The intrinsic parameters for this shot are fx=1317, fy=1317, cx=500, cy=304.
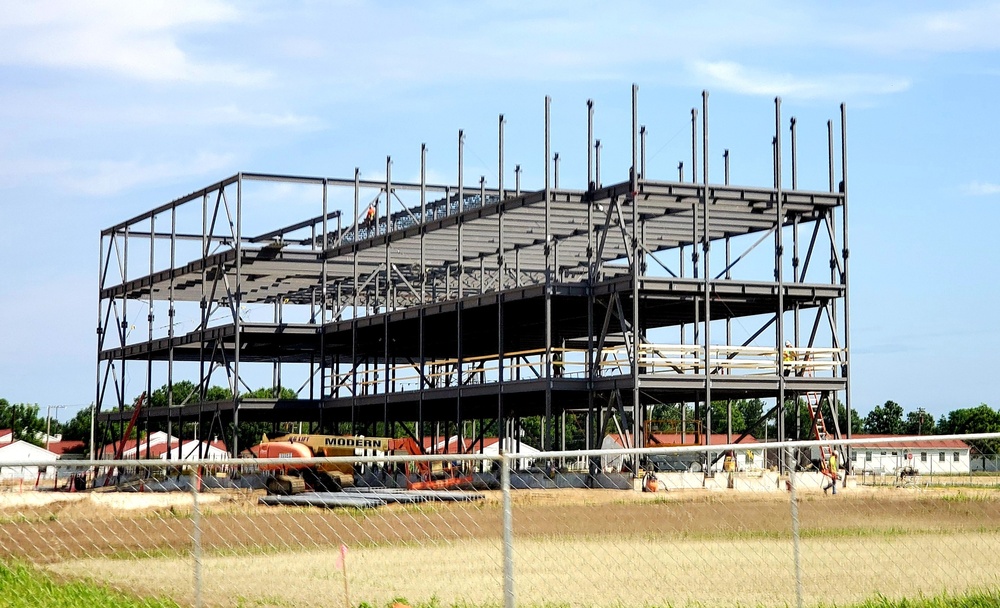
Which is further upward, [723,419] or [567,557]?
[723,419]

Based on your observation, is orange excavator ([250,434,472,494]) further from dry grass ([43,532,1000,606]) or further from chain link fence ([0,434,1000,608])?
dry grass ([43,532,1000,606])

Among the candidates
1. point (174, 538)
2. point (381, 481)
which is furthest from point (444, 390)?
point (174, 538)

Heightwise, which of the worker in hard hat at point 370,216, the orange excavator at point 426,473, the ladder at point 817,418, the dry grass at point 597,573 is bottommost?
the dry grass at point 597,573

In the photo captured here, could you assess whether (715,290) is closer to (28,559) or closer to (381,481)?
(381,481)

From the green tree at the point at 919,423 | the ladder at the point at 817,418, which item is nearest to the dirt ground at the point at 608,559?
the ladder at the point at 817,418

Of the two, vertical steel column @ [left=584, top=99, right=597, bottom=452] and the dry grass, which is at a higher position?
vertical steel column @ [left=584, top=99, right=597, bottom=452]

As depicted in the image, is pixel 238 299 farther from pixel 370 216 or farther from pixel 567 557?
pixel 567 557

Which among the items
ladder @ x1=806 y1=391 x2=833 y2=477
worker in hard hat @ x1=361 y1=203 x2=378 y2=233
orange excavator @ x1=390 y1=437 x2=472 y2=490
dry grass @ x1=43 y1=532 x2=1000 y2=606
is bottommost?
dry grass @ x1=43 y1=532 x2=1000 y2=606

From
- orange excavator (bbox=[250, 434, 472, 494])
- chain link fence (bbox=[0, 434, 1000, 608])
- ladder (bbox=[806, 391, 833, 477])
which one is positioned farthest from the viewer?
ladder (bbox=[806, 391, 833, 477])

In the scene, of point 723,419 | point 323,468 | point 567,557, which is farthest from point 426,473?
point 723,419

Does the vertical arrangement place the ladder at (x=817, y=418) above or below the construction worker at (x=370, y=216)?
below

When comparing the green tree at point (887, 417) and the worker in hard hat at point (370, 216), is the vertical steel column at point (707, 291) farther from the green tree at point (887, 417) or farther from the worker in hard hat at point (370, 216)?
the green tree at point (887, 417)

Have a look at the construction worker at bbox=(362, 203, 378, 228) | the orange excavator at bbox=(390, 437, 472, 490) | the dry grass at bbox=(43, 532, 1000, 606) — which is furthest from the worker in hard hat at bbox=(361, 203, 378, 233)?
the dry grass at bbox=(43, 532, 1000, 606)

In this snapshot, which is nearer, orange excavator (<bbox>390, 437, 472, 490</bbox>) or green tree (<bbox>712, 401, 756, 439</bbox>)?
orange excavator (<bbox>390, 437, 472, 490</bbox>)
